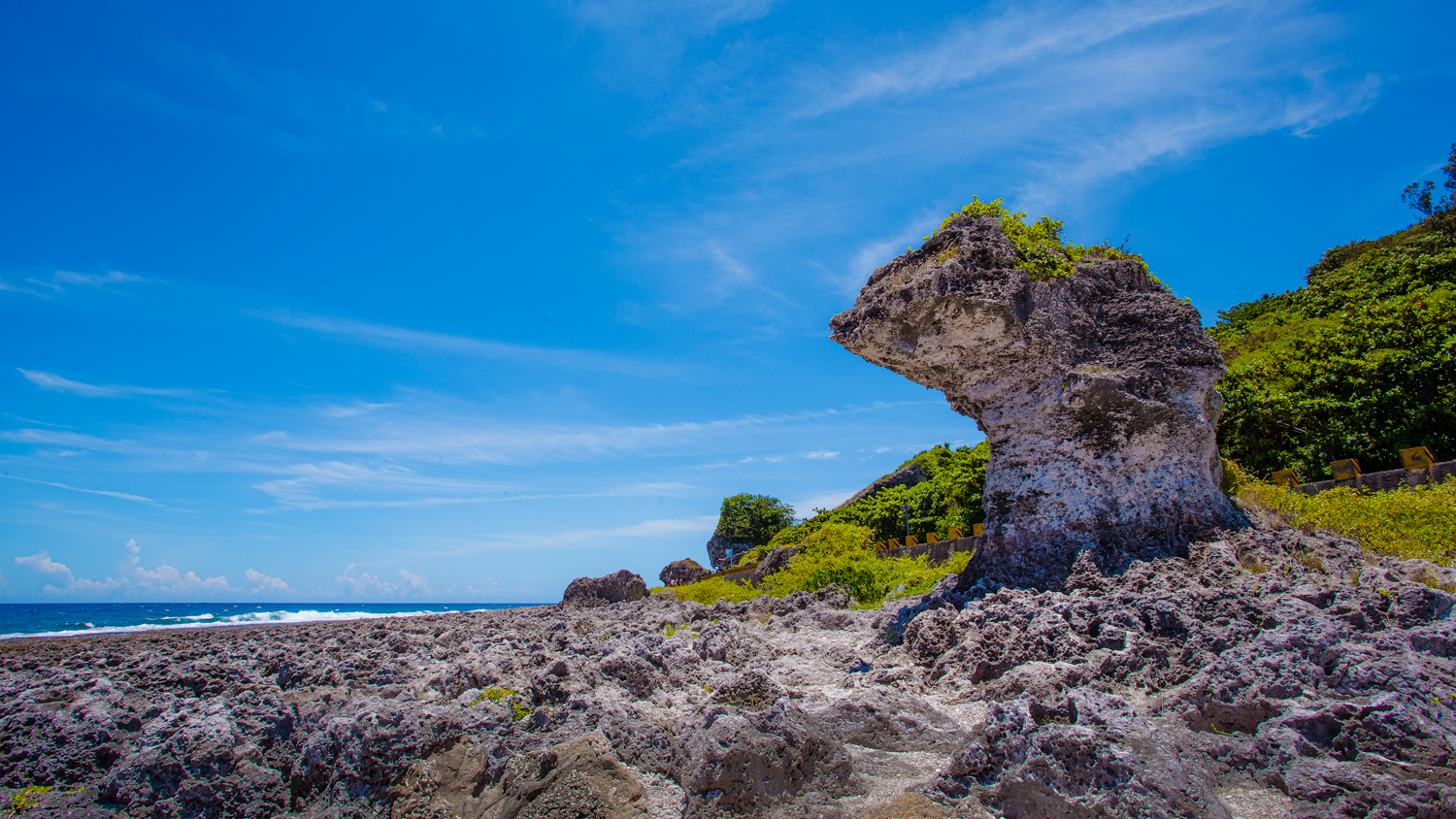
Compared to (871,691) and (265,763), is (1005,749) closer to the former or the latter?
(871,691)

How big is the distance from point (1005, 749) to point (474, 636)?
26.8 feet

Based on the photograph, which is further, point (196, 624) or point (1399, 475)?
point (196, 624)

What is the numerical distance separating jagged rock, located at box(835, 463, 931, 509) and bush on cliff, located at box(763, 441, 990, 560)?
0.30m

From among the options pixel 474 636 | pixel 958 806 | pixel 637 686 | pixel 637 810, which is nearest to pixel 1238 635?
pixel 958 806

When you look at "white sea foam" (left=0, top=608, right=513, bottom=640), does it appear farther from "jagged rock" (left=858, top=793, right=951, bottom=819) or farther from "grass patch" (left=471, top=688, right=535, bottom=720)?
"jagged rock" (left=858, top=793, right=951, bottom=819)

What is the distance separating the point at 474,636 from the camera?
9.60 metres

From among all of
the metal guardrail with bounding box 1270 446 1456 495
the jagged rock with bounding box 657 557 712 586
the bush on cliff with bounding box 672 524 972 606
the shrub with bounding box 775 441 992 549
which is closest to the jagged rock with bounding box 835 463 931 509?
the shrub with bounding box 775 441 992 549

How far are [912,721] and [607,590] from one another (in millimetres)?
Answer: 16145

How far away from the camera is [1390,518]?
23.2 ft

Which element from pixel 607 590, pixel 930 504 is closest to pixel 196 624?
pixel 607 590

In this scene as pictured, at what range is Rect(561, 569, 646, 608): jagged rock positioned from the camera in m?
19.5

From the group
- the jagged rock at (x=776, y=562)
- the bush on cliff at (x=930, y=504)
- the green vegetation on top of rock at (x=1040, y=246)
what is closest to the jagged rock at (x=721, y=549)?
the bush on cliff at (x=930, y=504)

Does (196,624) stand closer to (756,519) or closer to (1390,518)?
(756,519)

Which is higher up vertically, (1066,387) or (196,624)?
(1066,387)
